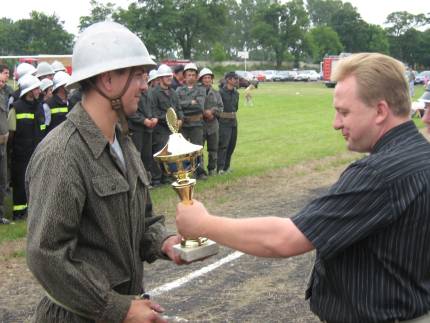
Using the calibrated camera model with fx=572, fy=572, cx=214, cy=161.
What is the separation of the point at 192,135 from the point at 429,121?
21.4 feet

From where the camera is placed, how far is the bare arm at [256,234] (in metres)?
2.18

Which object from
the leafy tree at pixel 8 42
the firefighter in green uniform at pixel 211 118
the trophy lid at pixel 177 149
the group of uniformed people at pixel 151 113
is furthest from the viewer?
the leafy tree at pixel 8 42

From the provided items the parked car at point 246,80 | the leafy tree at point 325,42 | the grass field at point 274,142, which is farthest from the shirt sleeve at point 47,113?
the leafy tree at point 325,42

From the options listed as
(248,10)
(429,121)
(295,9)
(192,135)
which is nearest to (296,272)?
(429,121)

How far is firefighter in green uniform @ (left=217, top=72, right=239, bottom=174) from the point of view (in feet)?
40.7

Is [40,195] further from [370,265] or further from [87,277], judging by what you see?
[370,265]

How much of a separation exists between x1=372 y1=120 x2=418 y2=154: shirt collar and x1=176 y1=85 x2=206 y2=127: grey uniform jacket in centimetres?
928

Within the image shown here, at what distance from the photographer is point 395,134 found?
7.22ft

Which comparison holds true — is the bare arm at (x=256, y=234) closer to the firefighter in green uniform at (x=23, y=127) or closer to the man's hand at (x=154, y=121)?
the firefighter in green uniform at (x=23, y=127)

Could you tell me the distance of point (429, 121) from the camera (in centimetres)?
554

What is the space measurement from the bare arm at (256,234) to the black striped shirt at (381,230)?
2.1 inches

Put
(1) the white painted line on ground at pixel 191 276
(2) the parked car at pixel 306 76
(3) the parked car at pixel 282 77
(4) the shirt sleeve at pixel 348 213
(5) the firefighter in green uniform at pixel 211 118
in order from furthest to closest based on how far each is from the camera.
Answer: (3) the parked car at pixel 282 77
(2) the parked car at pixel 306 76
(5) the firefighter in green uniform at pixel 211 118
(1) the white painted line on ground at pixel 191 276
(4) the shirt sleeve at pixel 348 213

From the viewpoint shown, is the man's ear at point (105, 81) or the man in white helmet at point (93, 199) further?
the man's ear at point (105, 81)

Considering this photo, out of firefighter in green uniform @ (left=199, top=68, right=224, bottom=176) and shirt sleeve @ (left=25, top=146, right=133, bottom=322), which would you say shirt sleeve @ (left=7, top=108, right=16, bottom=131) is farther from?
shirt sleeve @ (left=25, top=146, right=133, bottom=322)
